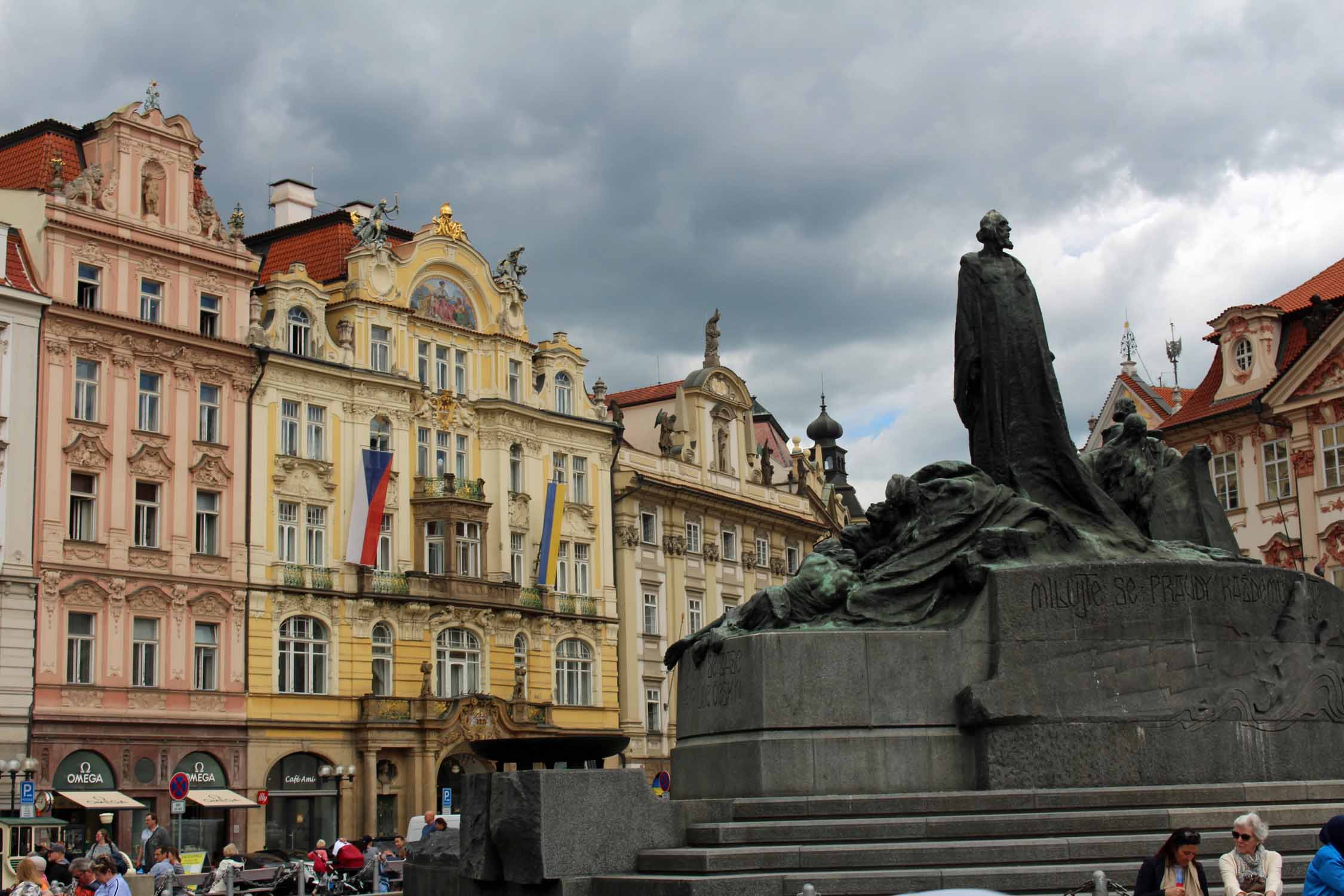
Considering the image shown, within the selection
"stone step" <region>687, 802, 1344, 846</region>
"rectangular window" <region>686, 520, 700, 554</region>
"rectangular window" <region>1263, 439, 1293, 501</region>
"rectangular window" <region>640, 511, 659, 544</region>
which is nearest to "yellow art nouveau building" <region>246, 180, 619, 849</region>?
"rectangular window" <region>640, 511, 659, 544</region>

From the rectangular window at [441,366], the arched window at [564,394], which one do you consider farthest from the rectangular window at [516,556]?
the rectangular window at [441,366]

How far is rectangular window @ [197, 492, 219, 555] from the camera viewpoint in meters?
39.3

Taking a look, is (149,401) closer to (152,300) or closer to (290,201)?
(152,300)

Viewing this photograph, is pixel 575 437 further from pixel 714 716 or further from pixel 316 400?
pixel 714 716

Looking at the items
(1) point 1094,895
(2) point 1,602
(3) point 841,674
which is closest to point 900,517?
(3) point 841,674

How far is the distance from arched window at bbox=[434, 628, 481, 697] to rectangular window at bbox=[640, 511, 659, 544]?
26.4ft

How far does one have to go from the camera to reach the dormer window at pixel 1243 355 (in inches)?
1633

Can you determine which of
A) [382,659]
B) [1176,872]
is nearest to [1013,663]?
[1176,872]

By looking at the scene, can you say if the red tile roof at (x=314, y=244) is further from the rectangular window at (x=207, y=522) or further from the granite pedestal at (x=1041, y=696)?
the granite pedestal at (x=1041, y=696)

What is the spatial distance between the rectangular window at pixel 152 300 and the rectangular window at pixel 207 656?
6.64 meters

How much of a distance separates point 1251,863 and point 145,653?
31.9 m

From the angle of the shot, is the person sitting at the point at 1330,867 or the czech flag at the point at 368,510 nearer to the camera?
the person sitting at the point at 1330,867

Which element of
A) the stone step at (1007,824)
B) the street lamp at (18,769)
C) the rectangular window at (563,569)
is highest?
the rectangular window at (563,569)

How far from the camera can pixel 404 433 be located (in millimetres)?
43875
